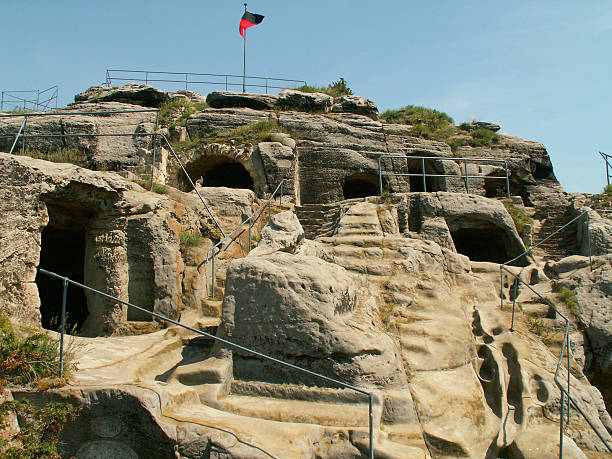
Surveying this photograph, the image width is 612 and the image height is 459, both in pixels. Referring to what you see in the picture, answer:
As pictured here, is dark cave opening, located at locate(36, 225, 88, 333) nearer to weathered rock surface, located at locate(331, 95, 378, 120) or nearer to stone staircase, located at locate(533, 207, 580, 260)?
stone staircase, located at locate(533, 207, 580, 260)

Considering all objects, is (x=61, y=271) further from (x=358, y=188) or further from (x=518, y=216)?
(x=358, y=188)

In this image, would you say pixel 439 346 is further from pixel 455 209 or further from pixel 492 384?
pixel 455 209

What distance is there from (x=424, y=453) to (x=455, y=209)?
9.45 metres

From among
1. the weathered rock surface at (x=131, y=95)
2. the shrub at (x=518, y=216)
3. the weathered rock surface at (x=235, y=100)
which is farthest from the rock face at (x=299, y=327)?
the weathered rock surface at (x=131, y=95)

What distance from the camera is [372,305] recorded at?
827 cm

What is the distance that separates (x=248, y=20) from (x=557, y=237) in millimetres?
15431

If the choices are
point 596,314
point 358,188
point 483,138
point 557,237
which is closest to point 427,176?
point 358,188

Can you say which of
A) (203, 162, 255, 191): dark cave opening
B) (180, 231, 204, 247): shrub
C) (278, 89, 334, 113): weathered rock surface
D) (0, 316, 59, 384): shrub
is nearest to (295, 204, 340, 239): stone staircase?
(180, 231, 204, 247): shrub

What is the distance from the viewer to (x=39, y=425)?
17.2 ft

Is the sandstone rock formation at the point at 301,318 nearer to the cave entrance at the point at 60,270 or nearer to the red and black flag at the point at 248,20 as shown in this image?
the cave entrance at the point at 60,270

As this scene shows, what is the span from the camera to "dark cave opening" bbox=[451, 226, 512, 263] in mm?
14955

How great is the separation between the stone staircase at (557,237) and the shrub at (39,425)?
12887mm

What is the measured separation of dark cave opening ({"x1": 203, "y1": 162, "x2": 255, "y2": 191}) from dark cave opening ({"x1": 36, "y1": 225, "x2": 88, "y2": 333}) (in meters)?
8.48

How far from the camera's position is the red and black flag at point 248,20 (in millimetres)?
22703
